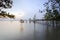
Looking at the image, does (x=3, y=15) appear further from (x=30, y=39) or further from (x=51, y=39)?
(x=51, y=39)

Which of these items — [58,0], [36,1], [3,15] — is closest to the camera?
[3,15]

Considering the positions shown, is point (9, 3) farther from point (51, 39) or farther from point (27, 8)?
point (27, 8)

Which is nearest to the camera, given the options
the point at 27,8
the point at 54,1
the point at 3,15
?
the point at 3,15

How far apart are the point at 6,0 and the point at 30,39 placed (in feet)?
9.55

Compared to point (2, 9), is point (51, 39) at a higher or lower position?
lower

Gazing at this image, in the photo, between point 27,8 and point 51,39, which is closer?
point 51,39

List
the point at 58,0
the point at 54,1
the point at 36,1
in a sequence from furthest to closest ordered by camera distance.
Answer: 1. the point at 36,1
2. the point at 54,1
3. the point at 58,0

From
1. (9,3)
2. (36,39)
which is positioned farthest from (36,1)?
(9,3)

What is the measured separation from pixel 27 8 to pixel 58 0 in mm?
7059

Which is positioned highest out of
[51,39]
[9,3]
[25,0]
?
[25,0]

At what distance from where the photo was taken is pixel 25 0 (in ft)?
32.5

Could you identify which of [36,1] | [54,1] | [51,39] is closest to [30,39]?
[51,39]

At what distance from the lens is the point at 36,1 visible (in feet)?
35.9

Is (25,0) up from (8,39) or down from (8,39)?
up
